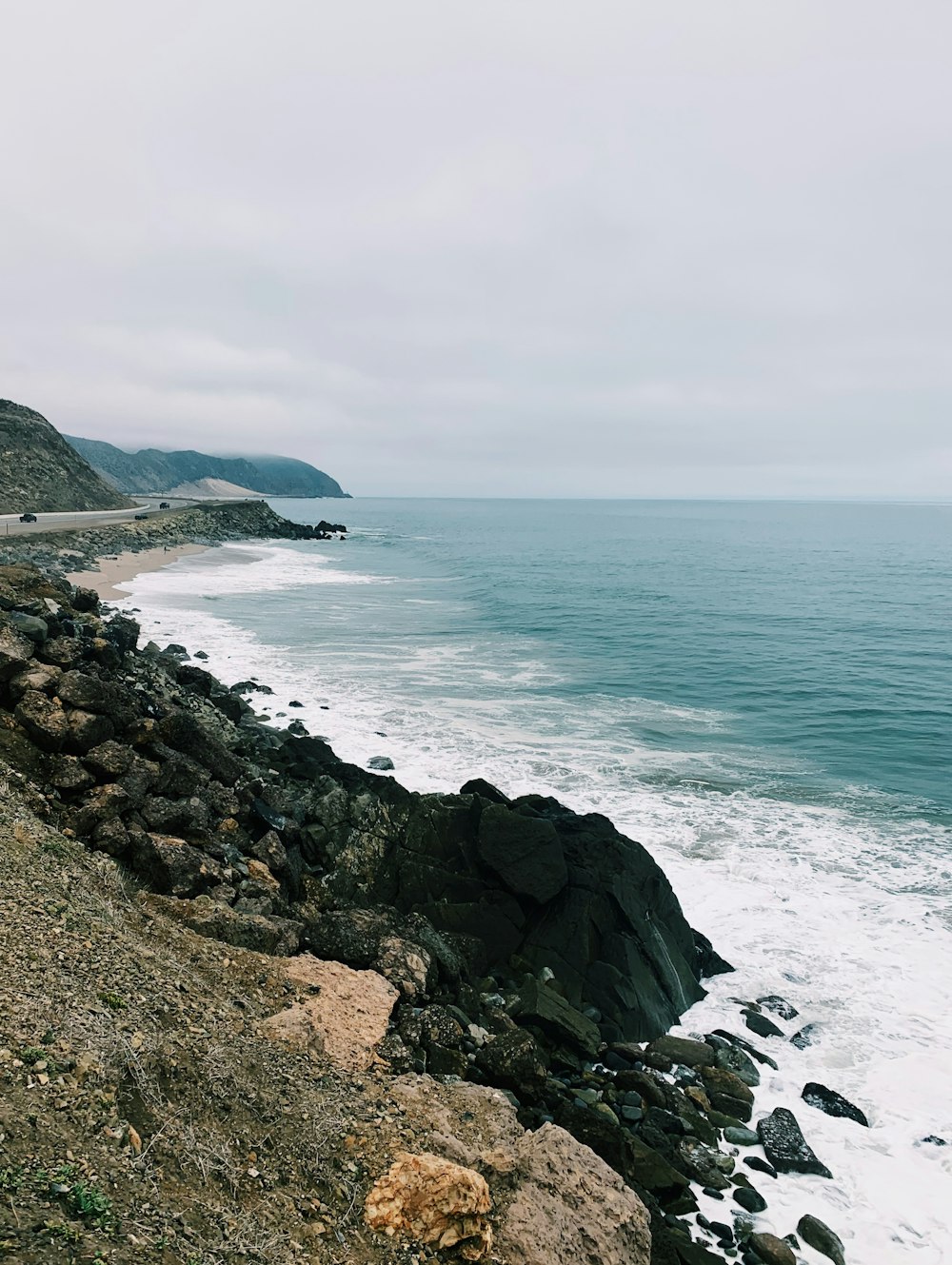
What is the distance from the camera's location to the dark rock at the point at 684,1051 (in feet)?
32.6

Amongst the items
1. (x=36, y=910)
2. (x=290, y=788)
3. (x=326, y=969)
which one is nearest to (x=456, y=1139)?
(x=326, y=969)

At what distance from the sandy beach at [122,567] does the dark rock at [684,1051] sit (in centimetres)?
3639

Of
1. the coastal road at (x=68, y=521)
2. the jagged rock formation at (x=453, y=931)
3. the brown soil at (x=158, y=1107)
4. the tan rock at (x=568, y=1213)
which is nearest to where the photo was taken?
the brown soil at (x=158, y=1107)

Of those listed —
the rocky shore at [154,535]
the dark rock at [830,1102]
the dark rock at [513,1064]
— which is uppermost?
the rocky shore at [154,535]

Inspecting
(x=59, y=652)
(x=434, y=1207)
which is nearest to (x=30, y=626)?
(x=59, y=652)

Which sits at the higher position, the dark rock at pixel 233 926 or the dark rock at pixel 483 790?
the dark rock at pixel 233 926

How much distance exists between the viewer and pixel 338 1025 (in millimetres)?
7004

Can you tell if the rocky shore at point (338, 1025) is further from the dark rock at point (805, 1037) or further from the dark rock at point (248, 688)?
the dark rock at point (248, 688)

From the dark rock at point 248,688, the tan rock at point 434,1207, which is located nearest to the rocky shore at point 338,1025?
the tan rock at point 434,1207

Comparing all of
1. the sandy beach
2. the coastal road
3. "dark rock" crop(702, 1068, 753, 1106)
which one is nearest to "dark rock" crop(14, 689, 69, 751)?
"dark rock" crop(702, 1068, 753, 1106)

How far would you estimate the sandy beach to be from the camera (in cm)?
4168

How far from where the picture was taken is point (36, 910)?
6.17 m

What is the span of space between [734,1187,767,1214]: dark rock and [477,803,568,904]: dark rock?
15.9 feet

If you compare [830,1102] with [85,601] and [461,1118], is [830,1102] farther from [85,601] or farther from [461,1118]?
[85,601]
